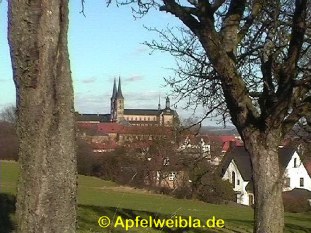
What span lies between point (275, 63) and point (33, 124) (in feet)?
22.4

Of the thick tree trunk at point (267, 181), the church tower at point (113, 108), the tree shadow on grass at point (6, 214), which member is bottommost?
the tree shadow on grass at point (6, 214)

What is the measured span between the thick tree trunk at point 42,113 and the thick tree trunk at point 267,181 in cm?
526

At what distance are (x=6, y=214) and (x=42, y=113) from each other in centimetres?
821

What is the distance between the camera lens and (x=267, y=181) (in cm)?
819

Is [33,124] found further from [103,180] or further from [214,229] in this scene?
[103,180]

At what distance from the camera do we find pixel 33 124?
10.7 feet

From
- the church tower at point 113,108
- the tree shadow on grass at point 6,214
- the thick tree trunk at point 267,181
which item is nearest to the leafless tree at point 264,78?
the thick tree trunk at point 267,181

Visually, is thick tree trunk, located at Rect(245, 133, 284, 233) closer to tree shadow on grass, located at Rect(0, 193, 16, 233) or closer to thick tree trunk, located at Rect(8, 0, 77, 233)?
tree shadow on grass, located at Rect(0, 193, 16, 233)

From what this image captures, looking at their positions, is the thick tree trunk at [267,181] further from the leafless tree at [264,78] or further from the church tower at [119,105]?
the church tower at [119,105]

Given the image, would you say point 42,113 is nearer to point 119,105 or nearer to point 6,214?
point 6,214

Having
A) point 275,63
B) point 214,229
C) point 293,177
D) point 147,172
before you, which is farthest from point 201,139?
point 293,177

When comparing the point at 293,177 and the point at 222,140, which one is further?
the point at 293,177

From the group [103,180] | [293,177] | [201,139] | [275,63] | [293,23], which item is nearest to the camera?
[293,23]

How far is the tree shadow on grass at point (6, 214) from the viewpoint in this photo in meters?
9.35
